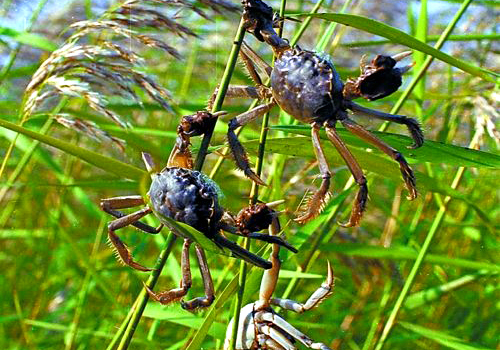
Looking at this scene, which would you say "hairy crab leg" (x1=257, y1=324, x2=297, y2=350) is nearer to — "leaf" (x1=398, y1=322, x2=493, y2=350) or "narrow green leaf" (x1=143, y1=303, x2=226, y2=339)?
"narrow green leaf" (x1=143, y1=303, x2=226, y2=339)

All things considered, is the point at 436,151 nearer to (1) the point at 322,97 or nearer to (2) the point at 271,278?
(1) the point at 322,97

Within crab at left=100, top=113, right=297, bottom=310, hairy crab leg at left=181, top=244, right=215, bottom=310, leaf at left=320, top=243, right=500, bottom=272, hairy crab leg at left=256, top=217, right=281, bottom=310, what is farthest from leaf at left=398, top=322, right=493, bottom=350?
crab at left=100, top=113, right=297, bottom=310

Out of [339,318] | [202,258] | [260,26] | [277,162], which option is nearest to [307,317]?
[339,318]

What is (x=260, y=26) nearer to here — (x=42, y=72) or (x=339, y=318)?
(x=42, y=72)

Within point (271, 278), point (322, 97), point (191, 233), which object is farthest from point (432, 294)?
point (191, 233)

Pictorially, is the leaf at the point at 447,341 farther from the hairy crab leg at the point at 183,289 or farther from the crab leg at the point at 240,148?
the crab leg at the point at 240,148
